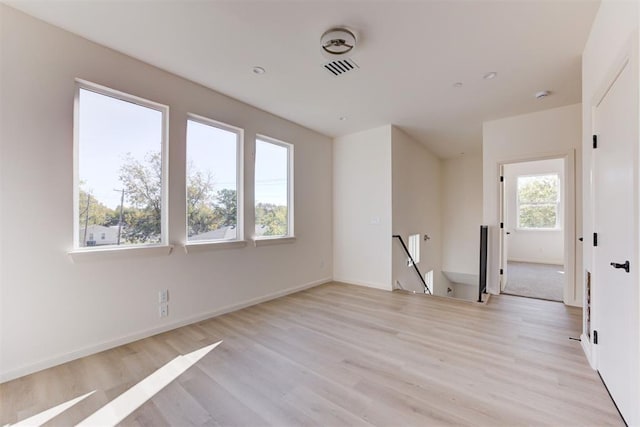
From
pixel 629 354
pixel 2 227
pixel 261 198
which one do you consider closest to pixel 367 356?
pixel 629 354

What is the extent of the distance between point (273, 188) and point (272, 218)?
0.48 metres

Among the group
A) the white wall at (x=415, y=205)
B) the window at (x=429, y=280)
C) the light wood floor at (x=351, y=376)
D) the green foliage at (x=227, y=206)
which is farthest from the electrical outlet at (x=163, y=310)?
the window at (x=429, y=280)

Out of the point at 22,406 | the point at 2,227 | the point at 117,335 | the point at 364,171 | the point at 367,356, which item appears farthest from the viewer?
the point at 364,171

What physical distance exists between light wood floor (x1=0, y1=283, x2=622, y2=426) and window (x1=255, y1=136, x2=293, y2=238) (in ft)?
4.88

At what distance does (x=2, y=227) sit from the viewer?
6.50ft

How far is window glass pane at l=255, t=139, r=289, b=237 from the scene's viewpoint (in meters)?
4.00

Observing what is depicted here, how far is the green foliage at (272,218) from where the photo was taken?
4.01 metres

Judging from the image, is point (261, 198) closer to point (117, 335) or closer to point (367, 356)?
point (117, 335)

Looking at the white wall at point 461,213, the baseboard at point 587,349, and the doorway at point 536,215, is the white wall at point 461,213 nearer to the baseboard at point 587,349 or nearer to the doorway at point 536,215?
the doorway at point 536,215

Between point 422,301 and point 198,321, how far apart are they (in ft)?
9.94

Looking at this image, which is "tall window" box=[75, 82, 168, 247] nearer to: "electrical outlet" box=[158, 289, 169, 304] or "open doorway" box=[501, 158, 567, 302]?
"electrical outlet" box=[158, 289, 169, 304]

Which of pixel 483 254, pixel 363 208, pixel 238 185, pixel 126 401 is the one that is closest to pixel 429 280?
pixel 483 254

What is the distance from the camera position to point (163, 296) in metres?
2.85

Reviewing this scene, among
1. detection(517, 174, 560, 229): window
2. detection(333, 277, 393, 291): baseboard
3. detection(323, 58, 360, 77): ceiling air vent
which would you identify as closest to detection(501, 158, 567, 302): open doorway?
detection(517, 174, 560, 229): window
